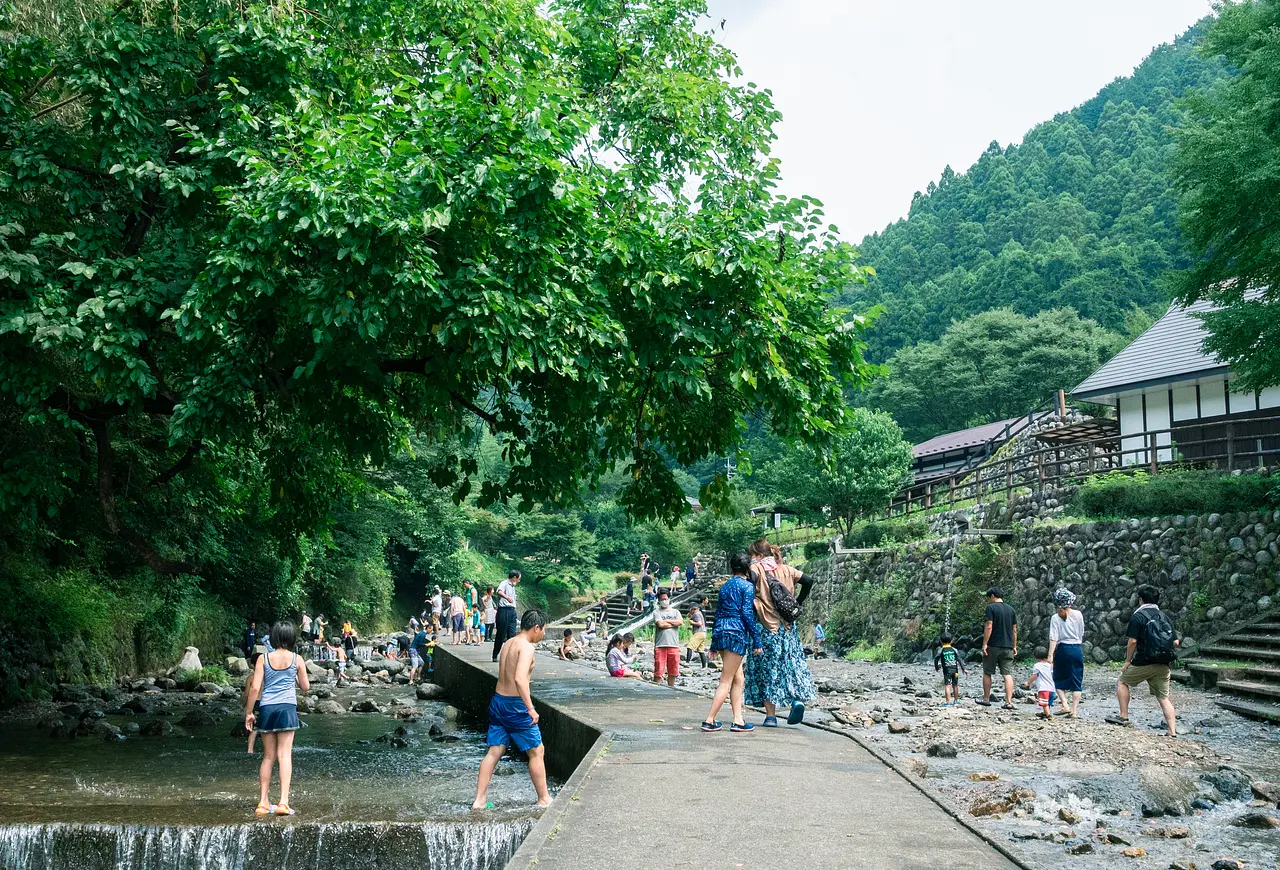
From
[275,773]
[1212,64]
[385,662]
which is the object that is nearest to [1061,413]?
[385,662]

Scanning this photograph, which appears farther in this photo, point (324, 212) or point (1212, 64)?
point (1212, 64)

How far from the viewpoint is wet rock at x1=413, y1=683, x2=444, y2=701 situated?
2127 centimetres

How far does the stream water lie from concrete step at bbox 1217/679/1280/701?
33.2 ft

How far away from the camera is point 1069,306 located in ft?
215

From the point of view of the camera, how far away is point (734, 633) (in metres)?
10.3

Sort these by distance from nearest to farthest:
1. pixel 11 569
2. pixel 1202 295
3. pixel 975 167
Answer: pixel 11 569
pixel 1202 295
pixel 975 167

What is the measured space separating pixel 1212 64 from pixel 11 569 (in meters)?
86.4

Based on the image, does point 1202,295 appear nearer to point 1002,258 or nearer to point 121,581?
point 121,581

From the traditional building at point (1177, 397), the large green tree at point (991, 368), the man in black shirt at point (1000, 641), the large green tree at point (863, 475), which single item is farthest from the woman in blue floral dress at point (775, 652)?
the large green tree at point (991, 368)

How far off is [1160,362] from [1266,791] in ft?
74.2

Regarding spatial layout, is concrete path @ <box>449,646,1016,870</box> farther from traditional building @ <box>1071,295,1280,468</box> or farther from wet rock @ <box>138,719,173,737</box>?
traditional building @ <box>1071,295,1280,468</box>

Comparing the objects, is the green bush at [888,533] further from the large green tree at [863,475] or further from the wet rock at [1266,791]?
the wet rock at [1266,791]

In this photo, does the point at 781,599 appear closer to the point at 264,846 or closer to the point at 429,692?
the point at 264,846

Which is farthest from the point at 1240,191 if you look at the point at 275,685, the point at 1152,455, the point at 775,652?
the point at 275,685
